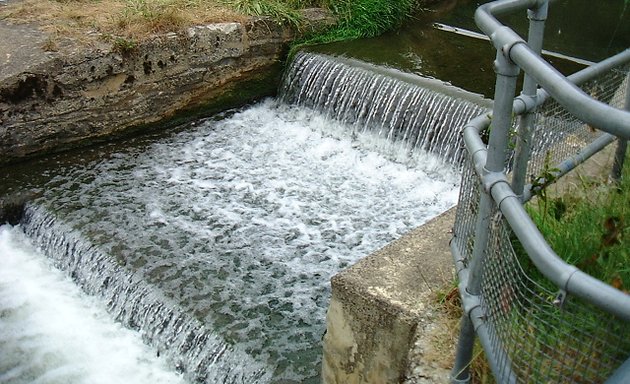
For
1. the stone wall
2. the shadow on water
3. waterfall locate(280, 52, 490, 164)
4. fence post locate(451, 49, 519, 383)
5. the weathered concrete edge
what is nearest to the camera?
fence post locate(451, 49, 519, 383)

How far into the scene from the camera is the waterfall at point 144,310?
420 cm

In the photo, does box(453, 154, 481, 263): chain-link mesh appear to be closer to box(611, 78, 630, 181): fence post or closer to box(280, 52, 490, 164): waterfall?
box(611, 78, 630, 181): fence post

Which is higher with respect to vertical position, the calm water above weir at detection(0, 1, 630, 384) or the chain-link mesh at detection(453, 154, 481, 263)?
the chain-link mesh at detection(453, 154, 481, 263)

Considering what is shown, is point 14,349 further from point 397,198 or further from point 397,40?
point 397,40

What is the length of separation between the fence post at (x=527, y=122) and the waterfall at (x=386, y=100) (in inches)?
157

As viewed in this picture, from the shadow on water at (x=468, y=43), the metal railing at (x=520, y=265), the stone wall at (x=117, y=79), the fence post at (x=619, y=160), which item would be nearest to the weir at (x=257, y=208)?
the stone wall at (x=117, y=79)

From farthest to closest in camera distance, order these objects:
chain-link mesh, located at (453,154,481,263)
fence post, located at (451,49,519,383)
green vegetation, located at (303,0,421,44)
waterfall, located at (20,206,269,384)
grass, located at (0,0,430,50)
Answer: green vegetation, located at (303,0,421,44) → grass, located at (0,0,430,50) → waterfall, located at (20,206,269,384) → chain-link mesh, located at (453,154,481,263) → fence post, located at (451,49,519,383)

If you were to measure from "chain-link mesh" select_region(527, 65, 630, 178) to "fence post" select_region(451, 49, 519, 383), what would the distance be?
597 mm

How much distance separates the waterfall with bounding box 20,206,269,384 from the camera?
4203 millimetres

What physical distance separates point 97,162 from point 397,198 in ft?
8.81

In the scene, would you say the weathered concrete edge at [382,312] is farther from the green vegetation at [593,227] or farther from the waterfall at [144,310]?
the waterfall at [144,310]

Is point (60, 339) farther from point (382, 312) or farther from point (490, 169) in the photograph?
point (490, 169)

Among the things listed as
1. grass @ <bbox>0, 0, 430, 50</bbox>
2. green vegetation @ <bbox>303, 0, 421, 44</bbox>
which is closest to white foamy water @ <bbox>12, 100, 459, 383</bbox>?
grass @ <bbox>0, 0, 430, 50</bbox>

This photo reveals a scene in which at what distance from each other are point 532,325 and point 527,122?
648 mm
